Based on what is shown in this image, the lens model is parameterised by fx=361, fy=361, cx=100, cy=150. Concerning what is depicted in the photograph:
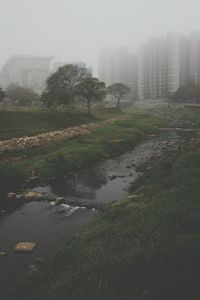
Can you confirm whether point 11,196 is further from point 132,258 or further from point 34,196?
point 132,258

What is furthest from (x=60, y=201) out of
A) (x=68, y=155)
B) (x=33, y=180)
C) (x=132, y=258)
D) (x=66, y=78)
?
(x=66, y=78)

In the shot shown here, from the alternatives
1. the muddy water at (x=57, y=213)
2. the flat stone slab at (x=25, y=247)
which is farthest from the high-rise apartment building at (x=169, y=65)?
the flat stone slab at (x=25, y=247)

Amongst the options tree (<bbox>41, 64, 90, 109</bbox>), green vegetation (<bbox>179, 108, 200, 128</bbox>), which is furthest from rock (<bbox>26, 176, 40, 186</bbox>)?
tree (<bbox>41, 64, 90, 109</bbox>)

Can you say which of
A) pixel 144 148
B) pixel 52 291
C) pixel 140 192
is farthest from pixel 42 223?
pixel 144 148

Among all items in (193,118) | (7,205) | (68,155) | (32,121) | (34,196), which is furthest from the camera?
(193,118)

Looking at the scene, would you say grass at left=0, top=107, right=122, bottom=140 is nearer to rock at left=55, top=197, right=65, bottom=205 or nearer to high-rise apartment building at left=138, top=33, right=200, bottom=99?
rock at left=55, top=197, right=65, bottom=205

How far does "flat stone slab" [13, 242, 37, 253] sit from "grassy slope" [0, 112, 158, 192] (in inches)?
383

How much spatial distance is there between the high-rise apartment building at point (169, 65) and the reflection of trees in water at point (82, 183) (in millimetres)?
152728

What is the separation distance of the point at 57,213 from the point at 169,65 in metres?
174

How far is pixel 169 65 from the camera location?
181 m

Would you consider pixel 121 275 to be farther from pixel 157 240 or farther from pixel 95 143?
pixel 95 143

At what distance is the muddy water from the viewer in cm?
1308

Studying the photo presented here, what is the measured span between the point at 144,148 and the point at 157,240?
2851cm

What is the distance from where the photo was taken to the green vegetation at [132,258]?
31.2ft
